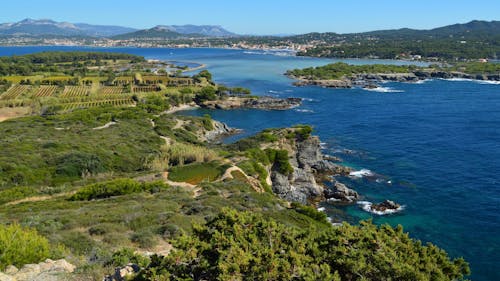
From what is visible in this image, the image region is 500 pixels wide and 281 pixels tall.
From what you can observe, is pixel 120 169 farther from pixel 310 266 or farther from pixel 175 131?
pixel 310 266

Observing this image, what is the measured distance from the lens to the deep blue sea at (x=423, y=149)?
38.0 metres

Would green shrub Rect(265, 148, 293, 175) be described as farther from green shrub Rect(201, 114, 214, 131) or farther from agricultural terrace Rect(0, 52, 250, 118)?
agricultural terrace Rect(0, 52, 250, 118)

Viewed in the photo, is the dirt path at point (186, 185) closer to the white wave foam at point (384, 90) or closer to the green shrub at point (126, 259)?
the green shrub at point (126, 259)

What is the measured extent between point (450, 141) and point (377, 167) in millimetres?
20500

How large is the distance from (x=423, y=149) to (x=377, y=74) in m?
103

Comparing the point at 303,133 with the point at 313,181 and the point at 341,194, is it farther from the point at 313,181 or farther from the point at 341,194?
the point at 341,194

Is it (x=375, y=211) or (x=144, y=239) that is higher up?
(x=144, y=239)

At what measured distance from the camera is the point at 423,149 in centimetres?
6209

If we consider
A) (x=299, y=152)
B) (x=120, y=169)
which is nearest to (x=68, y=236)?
(x=120, y=169)

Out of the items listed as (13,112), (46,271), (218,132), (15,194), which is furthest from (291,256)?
(13,112)

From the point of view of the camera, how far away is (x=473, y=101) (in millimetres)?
101750

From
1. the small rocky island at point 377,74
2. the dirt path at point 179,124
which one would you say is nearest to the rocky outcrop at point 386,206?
the dirt path at point 179,124

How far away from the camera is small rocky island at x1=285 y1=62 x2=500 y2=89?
143900 mm

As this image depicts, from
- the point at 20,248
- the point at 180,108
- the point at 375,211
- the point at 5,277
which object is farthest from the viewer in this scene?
the point at 180,108
